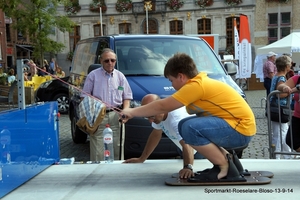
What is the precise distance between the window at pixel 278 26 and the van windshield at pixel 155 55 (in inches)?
1481

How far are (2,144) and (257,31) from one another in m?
42.8

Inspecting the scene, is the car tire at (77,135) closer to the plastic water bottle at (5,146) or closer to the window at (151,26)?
the plastic water bottle at (5,146)

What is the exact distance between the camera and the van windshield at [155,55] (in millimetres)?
7191

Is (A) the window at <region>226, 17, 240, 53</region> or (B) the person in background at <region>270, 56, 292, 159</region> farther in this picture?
(A) the window at <region>226, 17, 240, 53</region>

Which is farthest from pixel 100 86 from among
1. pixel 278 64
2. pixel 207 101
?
pixel 278 64

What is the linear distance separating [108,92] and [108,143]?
2.26 feet

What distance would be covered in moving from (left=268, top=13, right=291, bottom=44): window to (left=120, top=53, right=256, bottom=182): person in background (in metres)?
41.5

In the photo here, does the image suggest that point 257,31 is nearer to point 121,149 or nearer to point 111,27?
point 111,27

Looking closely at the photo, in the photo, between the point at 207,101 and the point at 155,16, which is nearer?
the point at 207,101

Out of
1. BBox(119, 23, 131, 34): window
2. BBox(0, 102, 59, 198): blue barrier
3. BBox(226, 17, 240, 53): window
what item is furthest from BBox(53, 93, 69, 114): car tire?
BBox(119, 23, 131, 34): window

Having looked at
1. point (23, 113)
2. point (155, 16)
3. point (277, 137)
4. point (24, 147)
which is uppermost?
point (155, 16)

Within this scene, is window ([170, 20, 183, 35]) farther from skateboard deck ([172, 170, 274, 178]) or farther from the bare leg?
the bare leg

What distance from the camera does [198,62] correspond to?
750 cm

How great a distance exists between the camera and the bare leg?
3.84 meters
